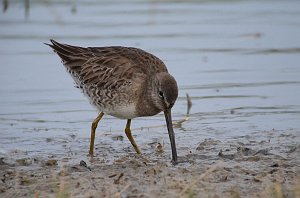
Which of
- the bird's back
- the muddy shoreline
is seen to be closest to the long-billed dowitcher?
the bird's back

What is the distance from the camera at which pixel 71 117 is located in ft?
32.9

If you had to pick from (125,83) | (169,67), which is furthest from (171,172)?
(169,67)

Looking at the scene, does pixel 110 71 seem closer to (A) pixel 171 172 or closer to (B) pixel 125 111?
(B) pixel 125 111

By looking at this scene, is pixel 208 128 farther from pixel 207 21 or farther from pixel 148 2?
pixel 148 2

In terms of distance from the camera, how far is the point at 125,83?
8336mm

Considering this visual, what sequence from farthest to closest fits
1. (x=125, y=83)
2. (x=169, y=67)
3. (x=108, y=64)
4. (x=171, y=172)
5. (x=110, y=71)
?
(x=169, y=67) → (x=108, y=64) → (x=110, y=71) → (x=125, y=83) → (x=171, y=172)

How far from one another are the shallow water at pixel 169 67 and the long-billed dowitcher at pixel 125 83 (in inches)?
18.0

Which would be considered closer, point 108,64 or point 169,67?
point 108,64

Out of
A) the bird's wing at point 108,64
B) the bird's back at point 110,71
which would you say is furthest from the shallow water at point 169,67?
the bird's wing at point 108,64

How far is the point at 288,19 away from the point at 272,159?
8.10 meters

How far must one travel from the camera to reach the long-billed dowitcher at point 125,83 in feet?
26.3

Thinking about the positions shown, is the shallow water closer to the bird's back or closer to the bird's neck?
the bird's neck

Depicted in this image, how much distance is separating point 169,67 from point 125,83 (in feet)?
12.7

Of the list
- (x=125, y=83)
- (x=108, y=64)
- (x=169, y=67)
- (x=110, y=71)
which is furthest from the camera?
(x=169, y=67)
